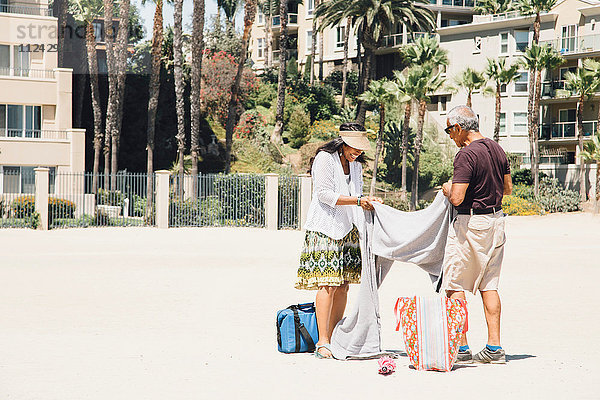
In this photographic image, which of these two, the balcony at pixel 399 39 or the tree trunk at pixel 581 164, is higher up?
the balcony at pixel 399 39

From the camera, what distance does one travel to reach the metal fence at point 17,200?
3022 cm

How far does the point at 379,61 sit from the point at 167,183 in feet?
121

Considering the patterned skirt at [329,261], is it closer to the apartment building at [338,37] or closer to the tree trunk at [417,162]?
the tree trunk at [417,162]

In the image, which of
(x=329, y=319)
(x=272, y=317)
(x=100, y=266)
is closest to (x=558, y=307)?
(x=272, y=317)

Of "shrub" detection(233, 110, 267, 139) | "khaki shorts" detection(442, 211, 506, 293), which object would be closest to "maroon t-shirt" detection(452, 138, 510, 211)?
"khaki shorts" detection(442, 211, 506, 293)

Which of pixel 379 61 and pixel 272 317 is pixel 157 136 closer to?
pixel 379 61

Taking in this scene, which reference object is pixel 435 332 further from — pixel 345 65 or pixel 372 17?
pixel 345 65

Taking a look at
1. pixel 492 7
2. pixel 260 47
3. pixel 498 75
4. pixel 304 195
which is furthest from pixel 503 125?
pixel 260 47

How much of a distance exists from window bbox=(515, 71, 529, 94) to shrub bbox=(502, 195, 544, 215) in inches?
535

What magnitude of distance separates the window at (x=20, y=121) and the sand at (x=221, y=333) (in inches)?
852

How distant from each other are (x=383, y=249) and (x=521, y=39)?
5223 cm

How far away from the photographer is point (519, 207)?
4431cm

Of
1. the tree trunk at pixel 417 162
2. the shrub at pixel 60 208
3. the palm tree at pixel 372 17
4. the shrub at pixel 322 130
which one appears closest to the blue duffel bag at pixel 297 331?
the shrub at pixel 60 208

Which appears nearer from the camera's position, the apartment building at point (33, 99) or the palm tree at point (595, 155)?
the apartment building at point (33, 99)
